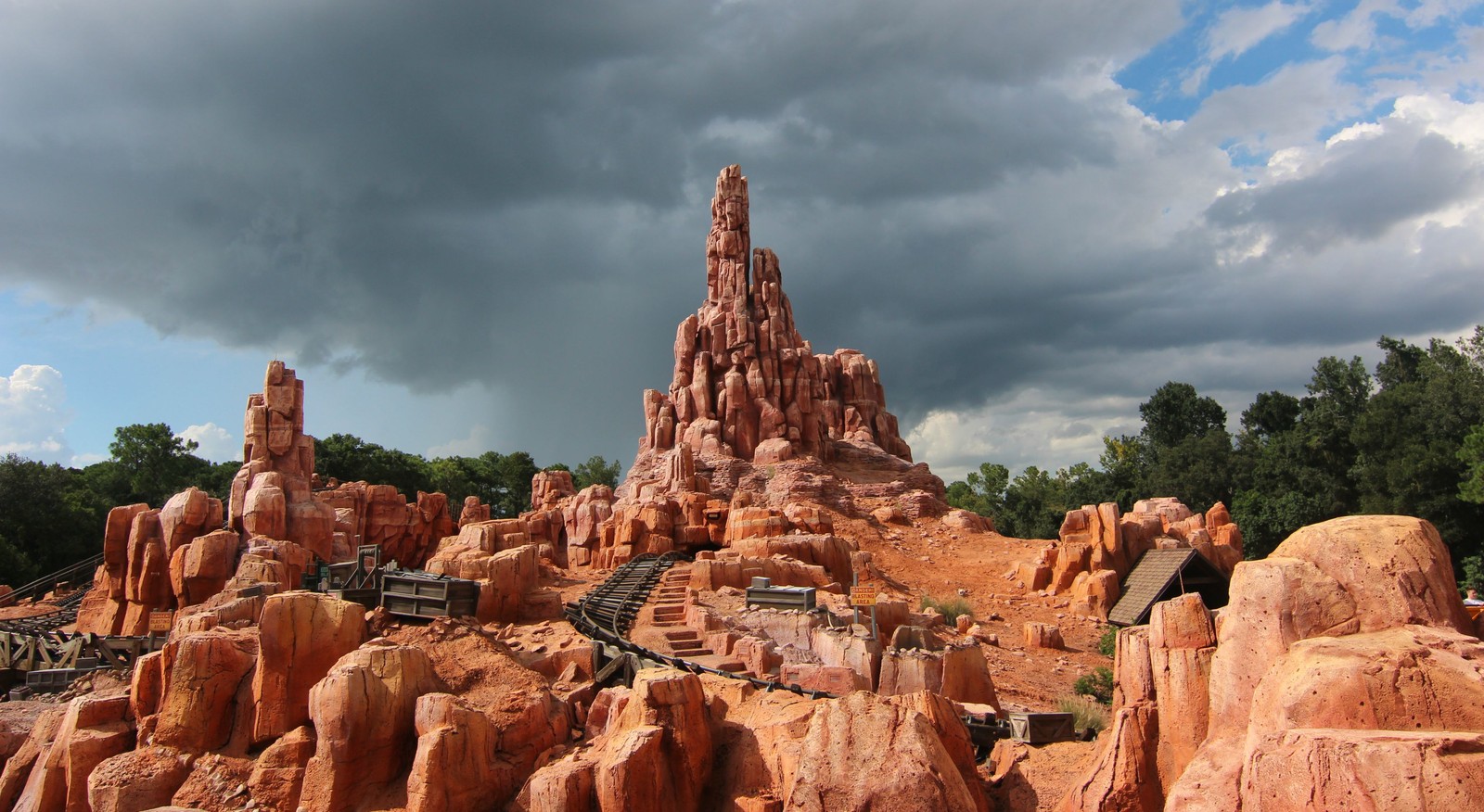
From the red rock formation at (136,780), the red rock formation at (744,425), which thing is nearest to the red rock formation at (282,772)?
the red rock formation at (136,780)

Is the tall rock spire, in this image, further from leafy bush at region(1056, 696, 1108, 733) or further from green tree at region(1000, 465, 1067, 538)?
leafy bush at region(1056, 696, 1108, 733)

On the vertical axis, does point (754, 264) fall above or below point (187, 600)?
above

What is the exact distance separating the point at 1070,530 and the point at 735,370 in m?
23.8

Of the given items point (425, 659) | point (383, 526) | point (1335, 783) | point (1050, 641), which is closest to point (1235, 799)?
point (1335, 783)

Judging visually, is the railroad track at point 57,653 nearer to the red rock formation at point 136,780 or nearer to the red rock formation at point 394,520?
the red rock formation at point 136,780

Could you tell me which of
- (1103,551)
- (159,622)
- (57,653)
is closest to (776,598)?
(159,622)

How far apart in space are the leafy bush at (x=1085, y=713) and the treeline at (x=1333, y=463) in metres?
24.9

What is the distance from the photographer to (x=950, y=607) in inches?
1215

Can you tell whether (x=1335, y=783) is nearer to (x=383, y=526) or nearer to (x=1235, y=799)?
(x=1235, y=799)

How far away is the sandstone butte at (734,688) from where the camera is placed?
6.14m

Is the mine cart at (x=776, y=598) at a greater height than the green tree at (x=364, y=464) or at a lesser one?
lesser

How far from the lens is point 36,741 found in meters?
15.0

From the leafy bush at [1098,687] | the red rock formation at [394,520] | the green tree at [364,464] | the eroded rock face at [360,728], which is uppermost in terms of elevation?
the green tree at [364,464]

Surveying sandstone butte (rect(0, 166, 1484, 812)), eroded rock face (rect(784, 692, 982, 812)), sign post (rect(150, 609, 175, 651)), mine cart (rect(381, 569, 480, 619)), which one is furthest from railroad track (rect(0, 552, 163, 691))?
eroded rock face (rect(784, 692, 982, 812))
